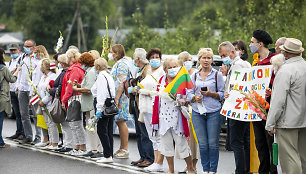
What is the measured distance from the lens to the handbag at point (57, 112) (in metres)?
11.3

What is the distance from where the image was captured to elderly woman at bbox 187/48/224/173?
8695 mm

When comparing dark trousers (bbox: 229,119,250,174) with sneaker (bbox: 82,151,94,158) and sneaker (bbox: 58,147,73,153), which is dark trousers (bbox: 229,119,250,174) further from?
sneaker (bbox: 58,147,73,153)

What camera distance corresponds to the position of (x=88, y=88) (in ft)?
34.9

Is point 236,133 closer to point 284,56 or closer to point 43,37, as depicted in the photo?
point 284,56

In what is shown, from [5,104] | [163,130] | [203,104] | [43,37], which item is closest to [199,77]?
[203,104]

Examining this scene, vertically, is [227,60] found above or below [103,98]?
above

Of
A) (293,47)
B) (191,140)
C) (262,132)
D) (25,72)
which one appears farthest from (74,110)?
(293,47)

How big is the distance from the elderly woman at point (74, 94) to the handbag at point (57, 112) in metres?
0.19

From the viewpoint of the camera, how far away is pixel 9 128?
15078mm

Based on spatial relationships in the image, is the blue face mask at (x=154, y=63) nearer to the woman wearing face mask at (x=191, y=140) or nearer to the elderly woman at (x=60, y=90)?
the woman wearing face mask at (x=191, y=140)

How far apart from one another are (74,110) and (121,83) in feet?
3.69

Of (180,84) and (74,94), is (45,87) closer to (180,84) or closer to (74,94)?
(74,94)

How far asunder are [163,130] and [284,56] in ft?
7.96

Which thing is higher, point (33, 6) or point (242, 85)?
point (33, 6)
